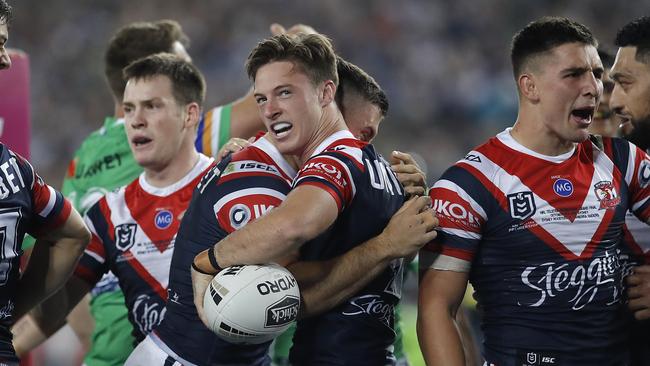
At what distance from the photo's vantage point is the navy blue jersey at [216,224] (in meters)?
4.11

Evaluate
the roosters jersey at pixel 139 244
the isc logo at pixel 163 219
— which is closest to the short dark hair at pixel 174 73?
the roosters jersey at pixel 139 244

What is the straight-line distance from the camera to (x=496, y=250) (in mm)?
4344

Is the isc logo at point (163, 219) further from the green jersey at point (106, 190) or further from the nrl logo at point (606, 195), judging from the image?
the nrl logo at point (606, 195)

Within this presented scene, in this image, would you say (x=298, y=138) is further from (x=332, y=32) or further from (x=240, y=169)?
(x=332, y=32)

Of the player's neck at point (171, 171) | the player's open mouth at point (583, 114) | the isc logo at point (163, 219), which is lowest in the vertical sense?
the isc logo at point (163, 219)

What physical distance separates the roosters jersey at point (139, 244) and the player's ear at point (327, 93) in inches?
48.2

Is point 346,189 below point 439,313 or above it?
above

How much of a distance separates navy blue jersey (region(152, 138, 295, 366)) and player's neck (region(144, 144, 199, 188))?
0.94 m

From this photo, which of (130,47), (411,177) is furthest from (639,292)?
(130,47)

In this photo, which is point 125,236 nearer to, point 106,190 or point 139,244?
point 139,244

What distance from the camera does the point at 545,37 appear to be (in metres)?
4.45

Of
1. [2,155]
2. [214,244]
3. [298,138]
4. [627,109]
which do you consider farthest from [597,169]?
[2,155]

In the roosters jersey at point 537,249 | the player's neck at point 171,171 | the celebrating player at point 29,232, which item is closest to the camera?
the celebrating player at point 29,232

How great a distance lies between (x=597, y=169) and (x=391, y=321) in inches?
47.7
